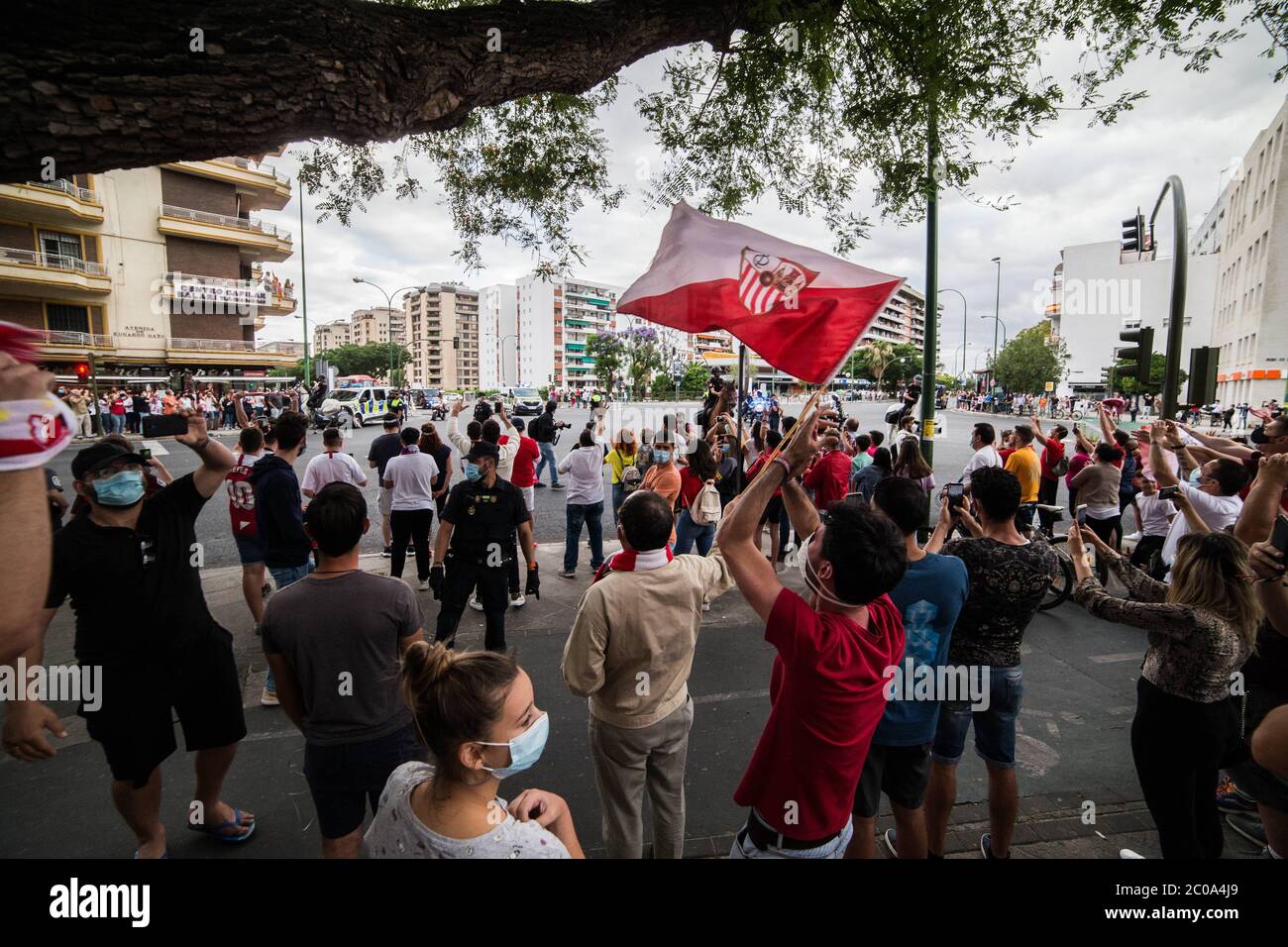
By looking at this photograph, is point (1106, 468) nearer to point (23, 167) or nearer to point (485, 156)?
point (485, 156)

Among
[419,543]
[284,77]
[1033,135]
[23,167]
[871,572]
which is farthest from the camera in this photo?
[419,543]

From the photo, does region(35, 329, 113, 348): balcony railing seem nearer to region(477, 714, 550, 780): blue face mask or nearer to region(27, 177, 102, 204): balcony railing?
region(27, 177, 102, 204): balcony railing

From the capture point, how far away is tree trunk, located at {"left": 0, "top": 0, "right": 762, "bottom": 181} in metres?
2.50

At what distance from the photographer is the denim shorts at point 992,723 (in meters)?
2.90

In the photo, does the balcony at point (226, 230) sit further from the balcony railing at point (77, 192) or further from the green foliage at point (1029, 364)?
the green foliage at point (1029, 364)

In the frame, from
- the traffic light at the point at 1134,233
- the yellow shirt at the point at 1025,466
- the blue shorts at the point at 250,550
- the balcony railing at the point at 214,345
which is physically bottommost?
the blue shorts at the point at 250,550

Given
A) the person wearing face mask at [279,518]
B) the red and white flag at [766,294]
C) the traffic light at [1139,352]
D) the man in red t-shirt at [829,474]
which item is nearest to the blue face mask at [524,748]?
the red and white flag at [766,294]

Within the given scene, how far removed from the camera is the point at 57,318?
30.4m

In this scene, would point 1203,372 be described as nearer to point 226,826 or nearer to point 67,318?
point 226,826

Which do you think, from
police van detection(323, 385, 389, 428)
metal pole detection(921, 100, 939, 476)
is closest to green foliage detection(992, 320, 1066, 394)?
police van detection(323, 385, 389, 428)

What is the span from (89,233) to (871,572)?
43.2 m

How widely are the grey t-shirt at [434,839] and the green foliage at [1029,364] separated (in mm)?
65857

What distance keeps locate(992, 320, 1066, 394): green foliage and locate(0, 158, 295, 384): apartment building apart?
199 feet
